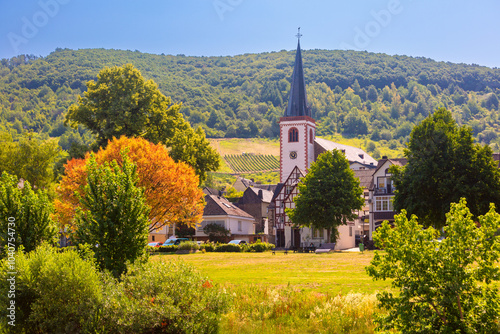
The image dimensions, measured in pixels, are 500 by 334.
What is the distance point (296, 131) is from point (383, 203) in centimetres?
3725

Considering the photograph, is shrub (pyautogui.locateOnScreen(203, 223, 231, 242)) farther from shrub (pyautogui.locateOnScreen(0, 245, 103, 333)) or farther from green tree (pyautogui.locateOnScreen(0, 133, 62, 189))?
shrub (pyautogui.locateOnScreen(0, 245, 103, 333))

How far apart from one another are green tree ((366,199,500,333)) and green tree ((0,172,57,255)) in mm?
15965

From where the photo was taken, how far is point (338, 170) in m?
59.1

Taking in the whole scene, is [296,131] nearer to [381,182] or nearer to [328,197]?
[381,182]

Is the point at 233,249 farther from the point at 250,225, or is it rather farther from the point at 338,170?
the point at 250,225

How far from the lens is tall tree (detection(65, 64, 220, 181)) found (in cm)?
5403

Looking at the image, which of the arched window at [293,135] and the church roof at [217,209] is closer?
the church roof at [217,209]

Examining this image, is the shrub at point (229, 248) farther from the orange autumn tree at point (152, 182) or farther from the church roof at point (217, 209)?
the church roof at point (217, 209)

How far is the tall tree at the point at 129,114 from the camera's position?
54031 millimetres

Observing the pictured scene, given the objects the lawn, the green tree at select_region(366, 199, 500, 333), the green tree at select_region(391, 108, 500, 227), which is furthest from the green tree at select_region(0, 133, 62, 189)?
the green tree at select_region(366, 199, 500, 333)

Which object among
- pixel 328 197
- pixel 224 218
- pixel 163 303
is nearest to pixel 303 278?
pixel 163 303

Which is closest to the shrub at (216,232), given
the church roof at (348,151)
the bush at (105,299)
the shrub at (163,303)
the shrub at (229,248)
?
the shrub at (229,248)

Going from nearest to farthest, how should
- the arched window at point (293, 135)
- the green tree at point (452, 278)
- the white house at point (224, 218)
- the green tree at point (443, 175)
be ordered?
the green tree at point (452, 278) < the green tree at point (443, 175) < the white house at point (224, 218) < the arched window at point (293, 135)

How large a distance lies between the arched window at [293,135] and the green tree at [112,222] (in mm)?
84605
